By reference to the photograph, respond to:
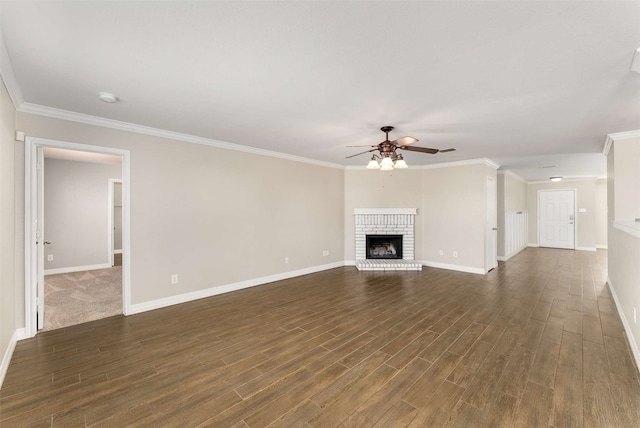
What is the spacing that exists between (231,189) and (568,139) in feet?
17.5

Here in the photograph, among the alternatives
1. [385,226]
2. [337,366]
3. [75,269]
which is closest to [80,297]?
[75,269]

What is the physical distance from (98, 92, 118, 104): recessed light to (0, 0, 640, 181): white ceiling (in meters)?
0.09

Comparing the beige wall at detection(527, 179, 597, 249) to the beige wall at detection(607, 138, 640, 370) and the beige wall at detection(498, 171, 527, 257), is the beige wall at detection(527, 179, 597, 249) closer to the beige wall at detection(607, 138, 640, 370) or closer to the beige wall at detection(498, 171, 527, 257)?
the beige wall at detection(498, 171, 527, 257)

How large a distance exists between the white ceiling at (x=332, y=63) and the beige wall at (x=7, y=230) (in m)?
0.32

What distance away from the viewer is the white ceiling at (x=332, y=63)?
156cm

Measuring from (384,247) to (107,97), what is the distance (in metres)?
5.94

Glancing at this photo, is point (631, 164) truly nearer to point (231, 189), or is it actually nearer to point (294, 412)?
point (294, 412)

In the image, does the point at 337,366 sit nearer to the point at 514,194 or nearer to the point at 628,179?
the point at 628,179

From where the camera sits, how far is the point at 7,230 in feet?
8.21

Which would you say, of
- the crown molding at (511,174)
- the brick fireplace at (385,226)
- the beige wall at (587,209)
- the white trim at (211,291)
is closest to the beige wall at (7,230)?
the white trim at (211,291)

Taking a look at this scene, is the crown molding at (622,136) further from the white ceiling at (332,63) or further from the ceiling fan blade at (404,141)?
the ceiling fan blade at (404,141)

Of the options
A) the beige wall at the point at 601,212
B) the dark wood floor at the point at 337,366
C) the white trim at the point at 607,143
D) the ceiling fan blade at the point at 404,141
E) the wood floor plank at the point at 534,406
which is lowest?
the wood floor plank at the point at 534,406

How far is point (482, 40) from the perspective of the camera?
1781mm

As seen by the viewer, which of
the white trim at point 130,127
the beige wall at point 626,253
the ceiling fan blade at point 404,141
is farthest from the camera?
the ceiling fan blade at point 404,141
